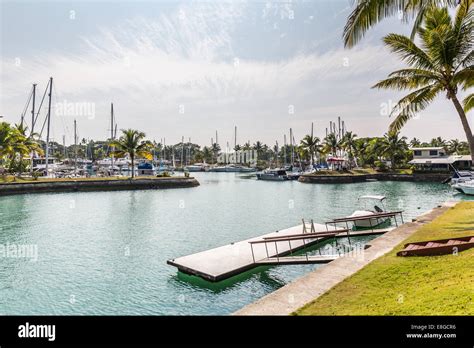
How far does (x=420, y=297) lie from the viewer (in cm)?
681

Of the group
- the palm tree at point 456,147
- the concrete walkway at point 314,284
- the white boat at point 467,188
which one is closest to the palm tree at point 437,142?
the palm tree at point 456,147

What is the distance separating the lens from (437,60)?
50.2ft

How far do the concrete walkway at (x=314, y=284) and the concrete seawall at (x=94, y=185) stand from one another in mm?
47697

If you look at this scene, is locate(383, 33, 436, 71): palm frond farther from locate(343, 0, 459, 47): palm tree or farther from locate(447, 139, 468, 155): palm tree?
locate(447, 139, 468, 155): palm tree

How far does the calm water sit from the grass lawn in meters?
3.85

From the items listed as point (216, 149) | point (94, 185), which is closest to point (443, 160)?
point (94, 185)

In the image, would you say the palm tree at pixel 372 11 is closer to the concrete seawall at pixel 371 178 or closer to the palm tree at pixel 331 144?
the concrete seawall at pixel 371 178

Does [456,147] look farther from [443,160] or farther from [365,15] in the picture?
[365,15]

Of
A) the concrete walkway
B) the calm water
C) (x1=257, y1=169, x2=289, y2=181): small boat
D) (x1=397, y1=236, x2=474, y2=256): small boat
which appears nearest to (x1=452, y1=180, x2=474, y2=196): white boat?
the calm water

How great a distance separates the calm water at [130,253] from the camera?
37.0 ft
